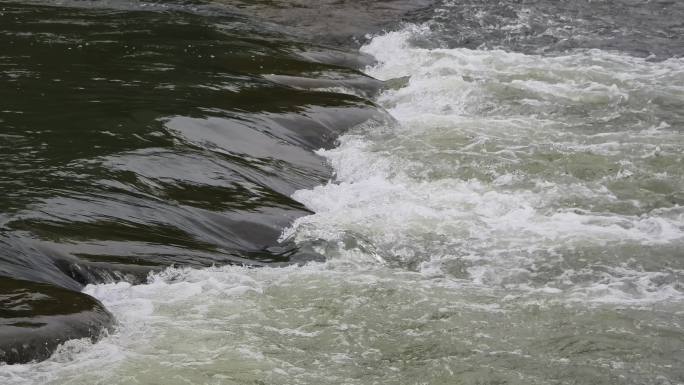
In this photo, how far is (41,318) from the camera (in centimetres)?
505

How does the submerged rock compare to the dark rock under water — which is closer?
the submerged rock

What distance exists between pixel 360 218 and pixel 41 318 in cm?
294

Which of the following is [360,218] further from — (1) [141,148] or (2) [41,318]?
(2) [41,318]

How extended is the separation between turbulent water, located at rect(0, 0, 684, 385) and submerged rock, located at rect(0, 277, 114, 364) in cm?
8

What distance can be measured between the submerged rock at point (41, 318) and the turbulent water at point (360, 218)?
0.08 m

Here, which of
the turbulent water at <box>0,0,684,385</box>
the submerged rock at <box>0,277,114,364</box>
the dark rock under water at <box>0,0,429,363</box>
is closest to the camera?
the submerged rock at <box>0,277,114,364</box>

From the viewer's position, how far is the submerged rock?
487cm

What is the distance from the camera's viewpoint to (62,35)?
12.2m

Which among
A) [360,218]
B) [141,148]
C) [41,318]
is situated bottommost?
[360,218]

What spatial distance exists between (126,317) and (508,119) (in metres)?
5.94

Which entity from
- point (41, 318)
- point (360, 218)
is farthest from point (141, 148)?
point (41, 318)

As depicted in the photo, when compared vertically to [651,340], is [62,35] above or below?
above

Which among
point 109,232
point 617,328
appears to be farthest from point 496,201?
point 109,232

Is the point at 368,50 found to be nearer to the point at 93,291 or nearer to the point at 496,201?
the point at 496,201
